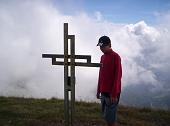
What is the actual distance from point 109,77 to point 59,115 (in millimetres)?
5097

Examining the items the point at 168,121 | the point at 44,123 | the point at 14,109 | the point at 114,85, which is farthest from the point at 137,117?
the point at 114,85

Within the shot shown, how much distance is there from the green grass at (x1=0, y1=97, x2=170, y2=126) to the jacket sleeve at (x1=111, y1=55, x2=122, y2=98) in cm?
413

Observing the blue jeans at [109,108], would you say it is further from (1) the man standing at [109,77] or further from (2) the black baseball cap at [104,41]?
(2) the black baseball cap at [104,41]

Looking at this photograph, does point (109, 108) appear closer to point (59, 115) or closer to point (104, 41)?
point (104, 41)

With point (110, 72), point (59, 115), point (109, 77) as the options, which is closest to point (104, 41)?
point (110, 72)

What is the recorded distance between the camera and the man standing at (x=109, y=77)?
34.9 ft

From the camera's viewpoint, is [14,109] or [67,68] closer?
[67,68]

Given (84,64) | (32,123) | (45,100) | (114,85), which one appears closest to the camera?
(114,85)

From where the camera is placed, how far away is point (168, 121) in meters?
15.4

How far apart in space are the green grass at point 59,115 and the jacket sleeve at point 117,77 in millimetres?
4127

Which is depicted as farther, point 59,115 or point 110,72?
point 59,115

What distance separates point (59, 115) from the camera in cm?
1539

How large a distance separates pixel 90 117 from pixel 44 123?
1.76 meters

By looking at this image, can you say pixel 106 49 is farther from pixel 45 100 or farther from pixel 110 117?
pixel 45 100
